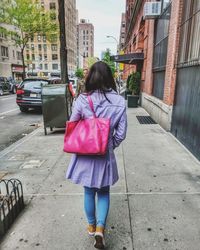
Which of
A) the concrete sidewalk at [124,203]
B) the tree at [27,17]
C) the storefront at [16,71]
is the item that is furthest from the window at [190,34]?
the storefront at [16,71]

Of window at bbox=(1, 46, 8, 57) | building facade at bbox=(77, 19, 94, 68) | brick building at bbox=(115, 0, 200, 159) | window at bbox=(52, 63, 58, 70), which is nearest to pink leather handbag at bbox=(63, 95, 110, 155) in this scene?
brick building at bbox=(115, 0, 200, 159)

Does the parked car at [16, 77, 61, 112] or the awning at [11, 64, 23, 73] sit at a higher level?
the awning at [11, 64, 23, 73]

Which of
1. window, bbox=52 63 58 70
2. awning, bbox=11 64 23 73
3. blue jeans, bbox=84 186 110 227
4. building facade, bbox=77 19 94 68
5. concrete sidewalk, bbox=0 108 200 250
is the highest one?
building facade, bbox=77 19 94 68

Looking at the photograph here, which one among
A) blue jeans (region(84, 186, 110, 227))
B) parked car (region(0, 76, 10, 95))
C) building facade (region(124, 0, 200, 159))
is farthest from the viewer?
parked car (region(0, 76, 10, 95))

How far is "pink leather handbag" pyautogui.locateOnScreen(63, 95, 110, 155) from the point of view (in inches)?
82.0

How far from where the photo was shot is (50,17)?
2989 cm

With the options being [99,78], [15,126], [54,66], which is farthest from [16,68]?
[99,78]

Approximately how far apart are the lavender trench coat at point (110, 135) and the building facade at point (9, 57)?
121 feet

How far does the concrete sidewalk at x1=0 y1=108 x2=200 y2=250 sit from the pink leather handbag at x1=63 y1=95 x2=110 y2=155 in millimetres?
1067

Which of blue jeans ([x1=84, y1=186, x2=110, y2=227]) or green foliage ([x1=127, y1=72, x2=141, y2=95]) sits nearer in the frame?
blue jeans ([x1=84, y1=186, x2=110, y2=227])

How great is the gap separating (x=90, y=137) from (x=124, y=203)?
1539 mm

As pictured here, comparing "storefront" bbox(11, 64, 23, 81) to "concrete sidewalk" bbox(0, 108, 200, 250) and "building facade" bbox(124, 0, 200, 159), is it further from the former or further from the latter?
"concrete sidewalk" bbox(0, 108, 200, 250)

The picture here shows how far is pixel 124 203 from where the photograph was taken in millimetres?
3217

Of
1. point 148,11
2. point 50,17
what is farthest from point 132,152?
point 50,17
